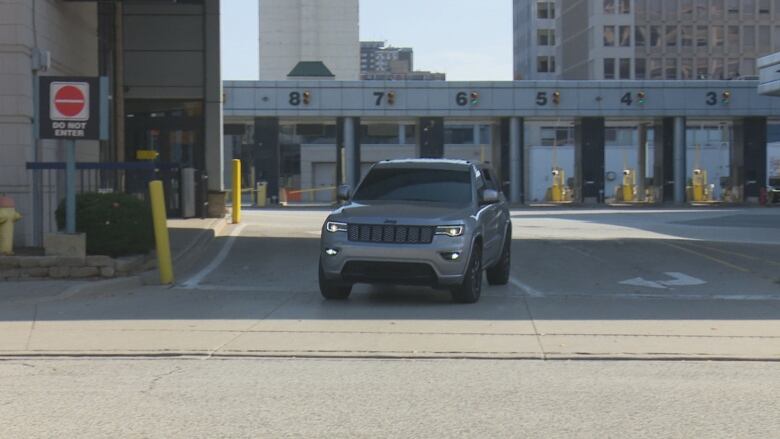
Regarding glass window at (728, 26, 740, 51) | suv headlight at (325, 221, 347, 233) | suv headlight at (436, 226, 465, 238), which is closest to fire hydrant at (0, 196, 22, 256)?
suv headlight at (325, 221, 347, 233)

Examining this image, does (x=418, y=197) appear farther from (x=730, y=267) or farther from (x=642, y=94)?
(x=642, y=94)

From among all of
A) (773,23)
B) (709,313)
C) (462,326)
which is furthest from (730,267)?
(773,23)

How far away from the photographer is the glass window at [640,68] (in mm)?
101750

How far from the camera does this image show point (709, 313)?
12.4 m

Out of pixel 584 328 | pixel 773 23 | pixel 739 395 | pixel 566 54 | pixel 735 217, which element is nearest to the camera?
pixel 739 395

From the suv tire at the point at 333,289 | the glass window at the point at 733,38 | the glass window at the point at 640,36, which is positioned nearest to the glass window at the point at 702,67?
the glass window at the point at 733,38

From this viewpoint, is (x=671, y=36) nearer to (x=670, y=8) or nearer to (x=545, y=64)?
(x=670, y=8)

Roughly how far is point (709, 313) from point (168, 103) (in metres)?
18.6

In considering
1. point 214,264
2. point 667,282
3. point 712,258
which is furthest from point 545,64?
point 667,282

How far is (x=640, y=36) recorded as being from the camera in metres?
101

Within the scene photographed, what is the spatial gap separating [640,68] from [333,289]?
94.8 m

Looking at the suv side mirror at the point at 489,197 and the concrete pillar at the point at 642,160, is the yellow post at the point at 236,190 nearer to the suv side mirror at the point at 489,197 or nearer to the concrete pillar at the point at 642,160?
the suv side mirror at the point at 489,197

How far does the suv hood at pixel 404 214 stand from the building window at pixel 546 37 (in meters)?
108

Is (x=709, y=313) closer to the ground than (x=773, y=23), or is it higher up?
closer to the ground
